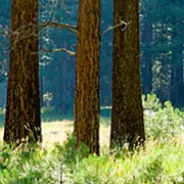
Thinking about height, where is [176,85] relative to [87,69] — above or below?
above

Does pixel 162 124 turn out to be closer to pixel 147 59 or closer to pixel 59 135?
pixel 59 135

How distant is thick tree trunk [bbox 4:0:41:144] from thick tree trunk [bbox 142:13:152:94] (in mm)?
26910

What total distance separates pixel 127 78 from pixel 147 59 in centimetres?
2791

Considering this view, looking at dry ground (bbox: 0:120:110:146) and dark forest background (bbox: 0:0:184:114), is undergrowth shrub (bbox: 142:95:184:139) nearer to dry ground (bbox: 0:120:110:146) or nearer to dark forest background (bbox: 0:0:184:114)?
dry ground (bbox: 0:120:110:146)

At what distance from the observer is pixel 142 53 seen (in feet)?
113

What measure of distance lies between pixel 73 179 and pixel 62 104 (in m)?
33.8

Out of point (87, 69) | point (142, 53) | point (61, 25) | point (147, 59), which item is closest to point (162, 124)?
point (87, 69)

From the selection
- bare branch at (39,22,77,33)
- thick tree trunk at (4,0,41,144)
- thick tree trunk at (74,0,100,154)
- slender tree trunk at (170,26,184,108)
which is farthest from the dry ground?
slender tree trunk at (170,26,184,108)

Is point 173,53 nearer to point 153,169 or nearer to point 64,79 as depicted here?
point 64,79

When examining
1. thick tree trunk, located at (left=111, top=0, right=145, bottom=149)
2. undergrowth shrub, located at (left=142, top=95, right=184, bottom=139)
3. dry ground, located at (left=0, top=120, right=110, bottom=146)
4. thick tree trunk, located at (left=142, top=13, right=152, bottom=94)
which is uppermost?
thick tree trunk, located at (left=142, top=13, right=152, bottom=94)

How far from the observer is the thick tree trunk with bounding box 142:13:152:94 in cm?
3625

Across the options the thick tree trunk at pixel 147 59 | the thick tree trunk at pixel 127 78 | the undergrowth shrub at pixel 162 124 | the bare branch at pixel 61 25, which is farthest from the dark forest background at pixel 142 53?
the bare branch at pixel 61 25

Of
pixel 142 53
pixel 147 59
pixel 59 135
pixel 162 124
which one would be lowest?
pixel 59 135

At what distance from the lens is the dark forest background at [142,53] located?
32594 millimetres
